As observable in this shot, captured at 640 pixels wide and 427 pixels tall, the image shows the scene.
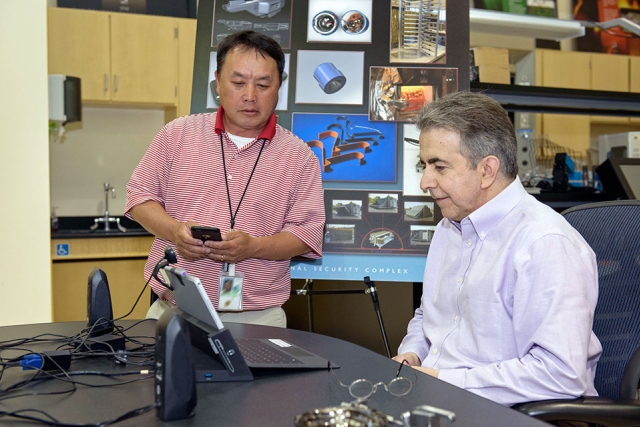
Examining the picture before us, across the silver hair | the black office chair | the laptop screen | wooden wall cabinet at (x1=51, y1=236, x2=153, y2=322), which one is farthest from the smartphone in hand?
wooden wall cabinet at (x1=51, y1=236, x2=153, y2=322)

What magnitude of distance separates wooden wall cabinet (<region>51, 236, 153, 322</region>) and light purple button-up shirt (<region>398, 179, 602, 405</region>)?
343 cm

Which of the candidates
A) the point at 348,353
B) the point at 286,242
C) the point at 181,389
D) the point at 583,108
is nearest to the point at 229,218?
the point at 286,242

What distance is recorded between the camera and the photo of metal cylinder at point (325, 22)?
2840 millimetres

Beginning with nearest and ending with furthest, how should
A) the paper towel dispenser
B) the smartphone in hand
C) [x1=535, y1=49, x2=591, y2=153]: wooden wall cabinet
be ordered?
1. the smartphone in hand
2. the paper towel dispenser
3. [x1=535, y1=49, x2=591, y2=153]: wooden wall cabinet

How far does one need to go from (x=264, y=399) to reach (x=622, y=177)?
9.22ft

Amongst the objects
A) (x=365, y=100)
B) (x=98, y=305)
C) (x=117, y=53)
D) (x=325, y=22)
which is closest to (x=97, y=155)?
(x=117, y=53)

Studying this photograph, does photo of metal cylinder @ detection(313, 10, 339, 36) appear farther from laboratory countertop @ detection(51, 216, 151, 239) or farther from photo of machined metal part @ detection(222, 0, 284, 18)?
laboratory countertop @ detection(51, 216, 151, 239)

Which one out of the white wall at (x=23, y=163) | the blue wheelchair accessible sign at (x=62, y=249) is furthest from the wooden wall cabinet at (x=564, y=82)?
the white wall at (x=23, y=163)

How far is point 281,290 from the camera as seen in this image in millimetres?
2375

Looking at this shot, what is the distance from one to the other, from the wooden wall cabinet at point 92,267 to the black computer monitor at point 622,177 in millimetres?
3065

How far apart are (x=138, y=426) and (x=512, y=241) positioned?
89 centimetres

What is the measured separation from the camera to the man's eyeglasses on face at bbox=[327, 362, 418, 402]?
116 centimetres

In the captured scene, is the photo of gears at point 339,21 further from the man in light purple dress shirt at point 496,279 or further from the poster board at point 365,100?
the man in light purple dress shirt at point 496,279

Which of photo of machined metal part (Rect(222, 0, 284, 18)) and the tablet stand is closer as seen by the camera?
the tablet stand
